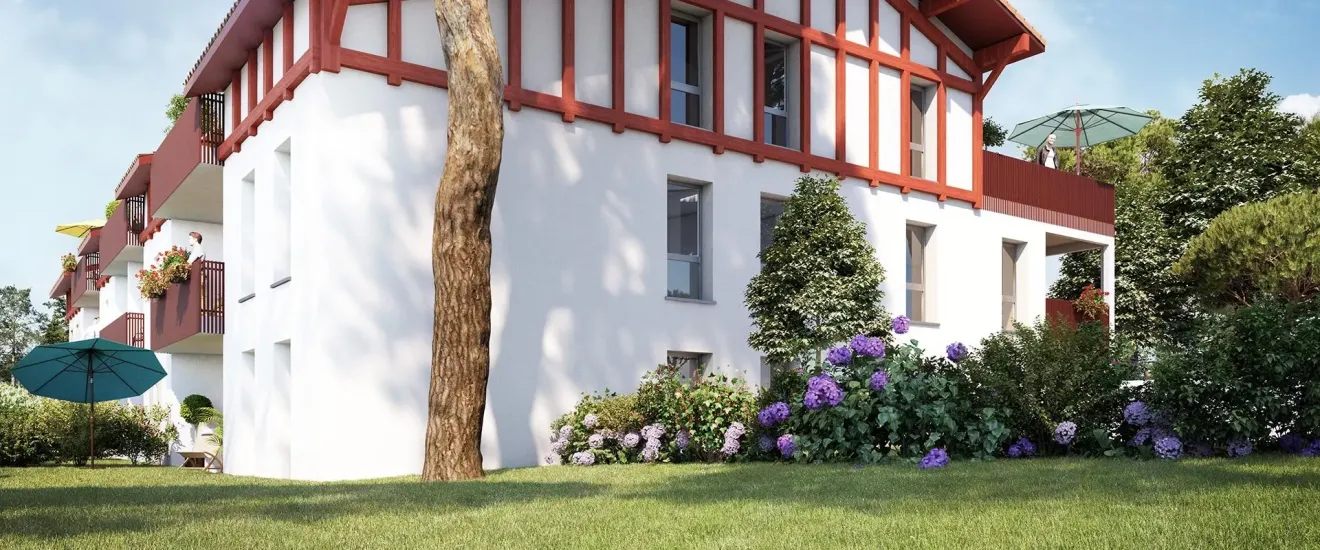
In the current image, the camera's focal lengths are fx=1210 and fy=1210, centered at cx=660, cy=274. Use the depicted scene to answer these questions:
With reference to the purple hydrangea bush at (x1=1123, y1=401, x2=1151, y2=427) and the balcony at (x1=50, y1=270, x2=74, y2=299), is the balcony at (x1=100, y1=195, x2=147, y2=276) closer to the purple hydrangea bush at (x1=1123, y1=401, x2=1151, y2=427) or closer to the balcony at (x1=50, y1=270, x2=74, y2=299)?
the balcony at (x1=50, y1=270, x2=74, y2=299)

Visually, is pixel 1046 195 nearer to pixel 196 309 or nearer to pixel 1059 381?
pixel 1059 381

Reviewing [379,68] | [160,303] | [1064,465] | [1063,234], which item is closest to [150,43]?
[160,303]

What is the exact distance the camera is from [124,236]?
98.0 ft

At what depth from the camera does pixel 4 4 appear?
47094 mm

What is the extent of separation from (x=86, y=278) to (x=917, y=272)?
101ft

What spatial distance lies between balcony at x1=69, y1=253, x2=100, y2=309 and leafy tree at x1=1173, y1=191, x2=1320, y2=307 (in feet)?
107

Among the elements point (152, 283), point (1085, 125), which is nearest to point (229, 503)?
point (152, 283)

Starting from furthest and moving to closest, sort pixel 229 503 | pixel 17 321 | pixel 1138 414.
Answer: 1. pixel 17 321
2. pixel 1138 414
3. pixel 229 503

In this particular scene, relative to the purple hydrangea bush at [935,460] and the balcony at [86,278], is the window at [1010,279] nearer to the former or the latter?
the purple hydrangea bush at [935,460]

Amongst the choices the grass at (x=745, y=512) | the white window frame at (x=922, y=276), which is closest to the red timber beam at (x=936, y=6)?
the white window frame at (x=922, y=276)

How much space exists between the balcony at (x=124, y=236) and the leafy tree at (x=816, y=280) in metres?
18.4

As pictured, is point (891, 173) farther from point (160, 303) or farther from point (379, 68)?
point (160, 303)

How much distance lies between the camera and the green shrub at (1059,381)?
12.7 meters

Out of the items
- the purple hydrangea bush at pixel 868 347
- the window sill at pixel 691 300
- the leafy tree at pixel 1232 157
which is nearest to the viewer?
the purple hydrangea bush at pixel 868 347
